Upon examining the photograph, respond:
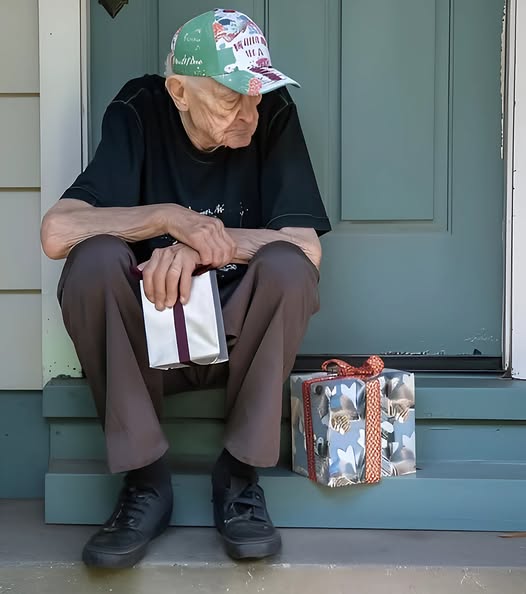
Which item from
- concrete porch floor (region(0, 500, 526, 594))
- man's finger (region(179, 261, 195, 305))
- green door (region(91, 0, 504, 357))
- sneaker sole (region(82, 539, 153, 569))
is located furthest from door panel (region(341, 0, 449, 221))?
sneaker sole (region(82, 539, 153, 569))

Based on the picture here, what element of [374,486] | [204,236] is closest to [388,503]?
[374,486]

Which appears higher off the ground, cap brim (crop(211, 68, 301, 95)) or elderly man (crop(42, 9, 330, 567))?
cap brim (crop(211, 68, 301, 95))

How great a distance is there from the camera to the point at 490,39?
2.28 meters

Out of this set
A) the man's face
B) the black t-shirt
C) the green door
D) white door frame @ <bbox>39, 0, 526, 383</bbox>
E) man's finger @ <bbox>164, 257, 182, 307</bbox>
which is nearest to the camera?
man's finger @ <bbox>164, 257, 182, 307</bbox>

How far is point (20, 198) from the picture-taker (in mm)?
2188

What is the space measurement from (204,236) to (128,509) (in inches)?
23.7

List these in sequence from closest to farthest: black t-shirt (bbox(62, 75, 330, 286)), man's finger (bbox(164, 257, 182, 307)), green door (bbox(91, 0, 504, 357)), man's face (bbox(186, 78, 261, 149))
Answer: man's finger (bbox(164, 257, 182, 307)) < man's face (bbox(186, 78, 261, 149)) < black t-shirt (bbox(62, 75, 330, 286)) < green door (bbox(91, 0, 504, 357))

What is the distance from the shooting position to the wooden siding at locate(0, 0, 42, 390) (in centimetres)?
217

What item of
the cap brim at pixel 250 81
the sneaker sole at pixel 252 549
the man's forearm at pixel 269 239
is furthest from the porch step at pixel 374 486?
the cap brim at pixel 250 81

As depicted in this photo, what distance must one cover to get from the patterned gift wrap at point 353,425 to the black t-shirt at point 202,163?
351 millimetres

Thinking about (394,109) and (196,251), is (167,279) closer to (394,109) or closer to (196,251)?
(196,251)

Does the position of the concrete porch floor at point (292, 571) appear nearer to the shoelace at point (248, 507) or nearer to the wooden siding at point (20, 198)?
the shoelace at point (248, 507)

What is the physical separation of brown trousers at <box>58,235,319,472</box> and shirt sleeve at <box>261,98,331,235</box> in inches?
6.9

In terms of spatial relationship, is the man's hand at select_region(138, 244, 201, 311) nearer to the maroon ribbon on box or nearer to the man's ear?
the maroon ribbon on box
